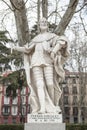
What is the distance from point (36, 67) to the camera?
8.09m

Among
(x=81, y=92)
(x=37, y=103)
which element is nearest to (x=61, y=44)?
(x=37, y=103)

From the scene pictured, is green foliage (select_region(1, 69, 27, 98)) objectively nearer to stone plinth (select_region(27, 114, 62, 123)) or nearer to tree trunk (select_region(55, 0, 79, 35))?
tree trunk (select_region(55, 0, 79, 35))

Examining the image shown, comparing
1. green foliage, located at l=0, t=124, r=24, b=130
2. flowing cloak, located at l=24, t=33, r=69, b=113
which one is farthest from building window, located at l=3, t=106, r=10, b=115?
flowing cloak, located at l=24, t=33, r=69, b=113

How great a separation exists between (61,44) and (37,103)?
5.24 ft

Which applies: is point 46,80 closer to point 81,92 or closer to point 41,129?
point 41,129

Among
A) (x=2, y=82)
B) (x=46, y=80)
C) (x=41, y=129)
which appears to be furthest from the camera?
(x=2, y=82)

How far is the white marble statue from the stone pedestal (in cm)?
21

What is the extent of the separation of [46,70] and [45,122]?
4.30 feet

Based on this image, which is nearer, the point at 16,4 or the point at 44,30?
the point at 44,30

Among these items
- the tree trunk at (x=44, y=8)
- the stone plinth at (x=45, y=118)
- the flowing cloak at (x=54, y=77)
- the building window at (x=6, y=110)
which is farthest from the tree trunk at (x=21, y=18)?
the building window at (x=6, y=110)

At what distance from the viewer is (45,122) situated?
7605 mm

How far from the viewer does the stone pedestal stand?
24.7 feet

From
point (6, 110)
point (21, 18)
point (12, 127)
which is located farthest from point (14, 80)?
point (6, 110)

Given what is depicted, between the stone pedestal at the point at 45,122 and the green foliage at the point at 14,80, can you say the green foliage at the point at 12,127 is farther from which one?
the stone pedestal at the point at 45,122
